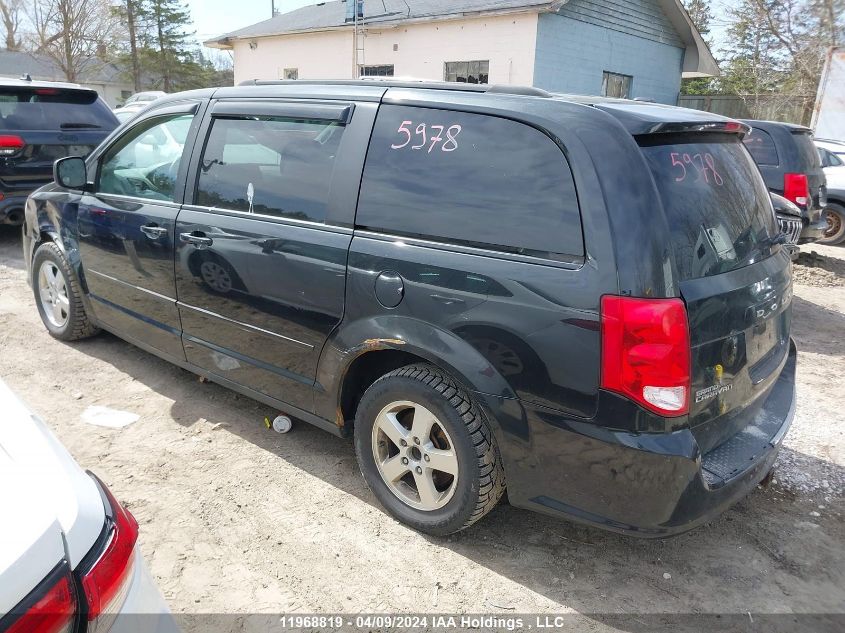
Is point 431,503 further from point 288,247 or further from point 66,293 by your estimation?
point 66,293

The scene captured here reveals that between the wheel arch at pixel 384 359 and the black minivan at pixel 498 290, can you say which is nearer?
the black minivan at pixel 498 290

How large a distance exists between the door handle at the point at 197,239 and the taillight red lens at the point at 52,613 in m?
2.37

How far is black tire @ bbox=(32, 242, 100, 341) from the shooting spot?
15.0 feet

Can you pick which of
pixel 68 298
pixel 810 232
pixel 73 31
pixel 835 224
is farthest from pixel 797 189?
pixel 73 31

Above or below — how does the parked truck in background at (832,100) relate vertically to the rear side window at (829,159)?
above

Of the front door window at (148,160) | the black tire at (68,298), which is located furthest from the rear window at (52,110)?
the front door window at (148,160)

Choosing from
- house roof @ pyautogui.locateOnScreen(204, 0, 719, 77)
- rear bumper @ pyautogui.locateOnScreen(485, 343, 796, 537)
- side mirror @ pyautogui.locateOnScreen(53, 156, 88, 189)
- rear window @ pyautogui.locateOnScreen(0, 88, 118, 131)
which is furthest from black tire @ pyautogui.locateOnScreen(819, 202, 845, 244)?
rear window @ pyautogui.locateOnScreen(0, 88, 118, 131)

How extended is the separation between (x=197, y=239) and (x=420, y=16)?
15.4m

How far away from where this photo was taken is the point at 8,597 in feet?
3.70

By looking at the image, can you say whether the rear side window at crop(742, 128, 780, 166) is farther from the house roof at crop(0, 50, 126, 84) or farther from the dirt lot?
the house roof at crop(0, 50, 126, 84)

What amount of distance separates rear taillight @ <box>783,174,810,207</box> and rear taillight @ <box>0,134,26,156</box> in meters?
8.85

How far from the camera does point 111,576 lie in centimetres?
136

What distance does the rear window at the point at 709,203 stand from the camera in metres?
2.30

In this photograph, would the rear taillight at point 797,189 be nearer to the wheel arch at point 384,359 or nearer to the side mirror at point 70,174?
the wheel arch at point 384,359
